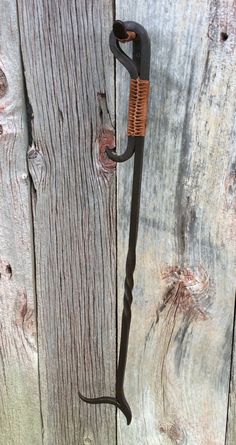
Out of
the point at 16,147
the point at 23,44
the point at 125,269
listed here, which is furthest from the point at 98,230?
the point at 23,44

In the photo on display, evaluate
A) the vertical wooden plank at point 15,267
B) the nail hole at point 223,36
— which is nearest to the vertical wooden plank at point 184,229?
the nail hole at point 223,36

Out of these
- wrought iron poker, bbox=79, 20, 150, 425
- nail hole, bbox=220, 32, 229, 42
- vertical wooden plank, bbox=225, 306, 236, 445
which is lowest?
vertical wooden plank, bbox=225, 306, 236, 445

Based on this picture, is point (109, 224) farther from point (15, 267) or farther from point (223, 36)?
point (223, 36)

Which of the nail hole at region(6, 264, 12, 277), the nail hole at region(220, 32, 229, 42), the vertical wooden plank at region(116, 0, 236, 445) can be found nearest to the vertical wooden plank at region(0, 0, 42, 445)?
the nail hole at region(6, 264, 12, 277)

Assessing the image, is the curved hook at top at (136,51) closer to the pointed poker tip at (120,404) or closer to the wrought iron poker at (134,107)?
the wrought iron poker at (134,107)

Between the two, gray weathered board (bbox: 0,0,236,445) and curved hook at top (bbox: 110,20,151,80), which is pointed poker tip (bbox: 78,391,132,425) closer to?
gray weathered board (bbox: 0,0,236,445)

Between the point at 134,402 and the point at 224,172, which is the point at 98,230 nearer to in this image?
the point at 224,172
